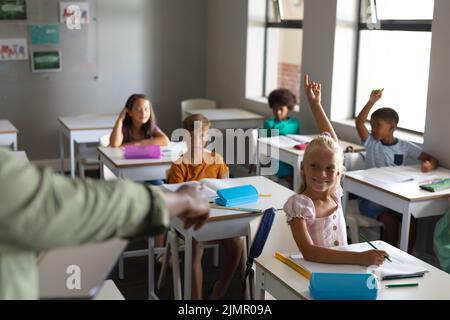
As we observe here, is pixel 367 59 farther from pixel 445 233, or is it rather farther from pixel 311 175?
pixel 311 175

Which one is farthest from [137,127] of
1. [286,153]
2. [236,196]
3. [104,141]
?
[236,196]

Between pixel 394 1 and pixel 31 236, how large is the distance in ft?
14.0

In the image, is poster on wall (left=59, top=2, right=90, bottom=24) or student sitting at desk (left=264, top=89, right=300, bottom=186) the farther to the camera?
poster on wall (left=59, top=2, right=90, bottom=24)

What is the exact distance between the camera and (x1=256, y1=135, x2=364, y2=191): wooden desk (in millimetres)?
4398

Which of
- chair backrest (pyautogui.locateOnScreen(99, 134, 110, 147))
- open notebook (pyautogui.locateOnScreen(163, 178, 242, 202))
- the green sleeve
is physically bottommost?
chair backrest (pyautogui.locateOnScreen(99, 134, 110, 147))

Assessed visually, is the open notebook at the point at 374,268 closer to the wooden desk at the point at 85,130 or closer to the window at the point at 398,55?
the window at the point at 398,55

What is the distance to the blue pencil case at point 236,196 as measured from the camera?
3064mm

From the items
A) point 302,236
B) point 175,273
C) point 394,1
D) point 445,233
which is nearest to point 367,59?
point 394,1

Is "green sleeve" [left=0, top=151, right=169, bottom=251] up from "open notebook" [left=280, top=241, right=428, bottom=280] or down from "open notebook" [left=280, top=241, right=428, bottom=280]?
up

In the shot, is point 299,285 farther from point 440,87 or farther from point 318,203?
point 440,87

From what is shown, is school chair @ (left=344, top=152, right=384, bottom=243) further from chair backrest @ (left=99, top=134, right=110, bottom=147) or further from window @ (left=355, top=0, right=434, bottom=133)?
chair backrest @ (left=99, top=134, right=110, bottom=147)

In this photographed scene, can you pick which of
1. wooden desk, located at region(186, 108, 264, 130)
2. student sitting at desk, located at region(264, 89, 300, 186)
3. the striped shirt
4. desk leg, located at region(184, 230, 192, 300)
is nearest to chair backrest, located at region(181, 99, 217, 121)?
wooden desk, located at region(186, 108, 264, 130)

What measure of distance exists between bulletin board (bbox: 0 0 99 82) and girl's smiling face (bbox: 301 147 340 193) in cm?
458

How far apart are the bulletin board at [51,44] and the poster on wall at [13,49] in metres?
0.02
